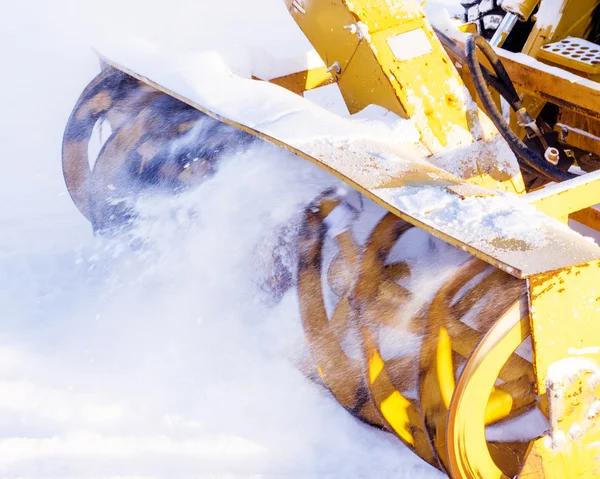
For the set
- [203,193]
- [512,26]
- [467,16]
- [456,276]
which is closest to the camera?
[456,276]

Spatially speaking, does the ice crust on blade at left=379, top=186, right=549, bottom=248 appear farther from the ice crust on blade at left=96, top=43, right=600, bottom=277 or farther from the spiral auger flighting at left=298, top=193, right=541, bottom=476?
the spiral auger flighting at left=298, top=193, right=541, bottom=476

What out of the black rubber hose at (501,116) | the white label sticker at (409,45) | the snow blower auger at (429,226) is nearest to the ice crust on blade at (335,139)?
the snow blower auger at (429,226)

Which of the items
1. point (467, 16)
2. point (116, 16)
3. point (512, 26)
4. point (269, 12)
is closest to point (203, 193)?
point (512, 26)

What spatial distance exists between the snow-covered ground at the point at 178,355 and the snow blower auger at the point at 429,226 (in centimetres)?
12

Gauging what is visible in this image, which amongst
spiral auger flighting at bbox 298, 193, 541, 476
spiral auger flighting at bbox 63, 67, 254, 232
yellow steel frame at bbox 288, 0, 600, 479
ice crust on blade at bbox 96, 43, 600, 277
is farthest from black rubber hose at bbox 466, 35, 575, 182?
spiral auger flighting at bbox 63, 67, 254, 232

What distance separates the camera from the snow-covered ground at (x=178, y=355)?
192 centimetres

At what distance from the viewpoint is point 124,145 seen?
268 centimetres

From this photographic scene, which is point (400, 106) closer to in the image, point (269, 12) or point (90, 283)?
point (90, 283)

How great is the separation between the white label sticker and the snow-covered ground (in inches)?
17.3

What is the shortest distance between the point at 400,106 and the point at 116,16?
14.3 ft

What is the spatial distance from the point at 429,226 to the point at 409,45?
83 cm

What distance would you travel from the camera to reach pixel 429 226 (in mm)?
1371

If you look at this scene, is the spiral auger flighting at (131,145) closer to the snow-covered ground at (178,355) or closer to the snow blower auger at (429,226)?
the snow blower auger at (429,226)

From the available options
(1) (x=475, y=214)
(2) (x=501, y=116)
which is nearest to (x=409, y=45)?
(2) (x=501, y=116)
